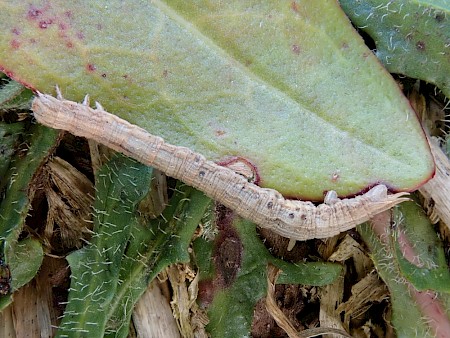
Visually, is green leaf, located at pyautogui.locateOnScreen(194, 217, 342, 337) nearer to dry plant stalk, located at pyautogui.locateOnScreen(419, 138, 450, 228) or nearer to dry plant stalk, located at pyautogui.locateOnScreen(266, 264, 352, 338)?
dry plant stalk, located at pyautogui.locateOnScreen(266, 264, 352, 338)

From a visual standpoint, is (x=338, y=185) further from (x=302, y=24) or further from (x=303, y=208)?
(x=302, y=24)

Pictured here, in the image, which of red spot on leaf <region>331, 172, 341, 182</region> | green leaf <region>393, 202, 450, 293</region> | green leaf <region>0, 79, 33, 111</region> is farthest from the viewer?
green leaf <region>393, 202, 450, 293</region>

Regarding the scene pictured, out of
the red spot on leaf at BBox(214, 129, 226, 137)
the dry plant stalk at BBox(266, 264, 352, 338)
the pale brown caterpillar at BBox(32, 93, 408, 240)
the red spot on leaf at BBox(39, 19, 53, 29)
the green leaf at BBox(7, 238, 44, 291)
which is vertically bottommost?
the dry plant stalk at BBox(266, 264, 352, 338)

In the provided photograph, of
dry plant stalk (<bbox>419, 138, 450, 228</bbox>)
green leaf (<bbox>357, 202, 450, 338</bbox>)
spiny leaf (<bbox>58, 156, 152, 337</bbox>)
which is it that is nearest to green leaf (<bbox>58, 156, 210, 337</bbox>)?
spiny leaf (<bbox>58, 156, 152, 337</bbox>)

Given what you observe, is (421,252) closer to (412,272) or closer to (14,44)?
(412,272)

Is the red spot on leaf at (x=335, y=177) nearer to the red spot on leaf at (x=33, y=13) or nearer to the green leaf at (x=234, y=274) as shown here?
the green leaf at (x=234, y=274)

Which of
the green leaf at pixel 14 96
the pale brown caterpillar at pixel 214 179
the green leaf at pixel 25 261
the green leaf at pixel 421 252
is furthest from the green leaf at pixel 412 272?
the green leaf at pixel 14 96

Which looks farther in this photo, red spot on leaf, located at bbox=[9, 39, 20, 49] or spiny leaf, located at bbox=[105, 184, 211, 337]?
spiny leaf, located at bbox=[105, 184, 211, 337]
